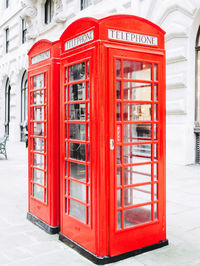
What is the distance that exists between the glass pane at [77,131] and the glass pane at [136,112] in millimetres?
477

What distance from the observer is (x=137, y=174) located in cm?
372

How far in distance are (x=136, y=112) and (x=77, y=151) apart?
2.58 ft

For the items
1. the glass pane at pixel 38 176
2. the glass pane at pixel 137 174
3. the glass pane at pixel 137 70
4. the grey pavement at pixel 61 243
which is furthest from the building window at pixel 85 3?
the glass pane at pixel 137 174

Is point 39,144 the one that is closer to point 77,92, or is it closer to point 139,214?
point 77,92

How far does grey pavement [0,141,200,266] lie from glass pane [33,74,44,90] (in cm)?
190

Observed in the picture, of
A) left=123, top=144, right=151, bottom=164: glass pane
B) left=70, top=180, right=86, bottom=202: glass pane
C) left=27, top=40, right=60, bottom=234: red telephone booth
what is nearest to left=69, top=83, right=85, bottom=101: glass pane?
left=27, top=40, right=60, bottom=234: red telephone booth

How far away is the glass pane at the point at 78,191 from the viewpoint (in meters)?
3.46

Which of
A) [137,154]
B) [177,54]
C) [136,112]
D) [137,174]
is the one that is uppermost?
[177,54]

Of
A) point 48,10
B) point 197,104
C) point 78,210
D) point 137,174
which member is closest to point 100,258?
point 78,210

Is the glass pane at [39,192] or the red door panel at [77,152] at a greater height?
the red door panel at [77,152]

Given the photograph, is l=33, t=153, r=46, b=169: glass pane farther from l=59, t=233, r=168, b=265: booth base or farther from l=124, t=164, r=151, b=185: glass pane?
l=124, t=164, r=151, b=185: glass pane

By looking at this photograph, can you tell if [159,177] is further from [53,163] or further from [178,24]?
[178,24]

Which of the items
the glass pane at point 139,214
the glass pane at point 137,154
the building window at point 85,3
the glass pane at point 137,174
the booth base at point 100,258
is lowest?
the booth base at point 100,258

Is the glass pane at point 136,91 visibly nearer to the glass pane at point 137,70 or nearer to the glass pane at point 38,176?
the glass pane at point 137,70
